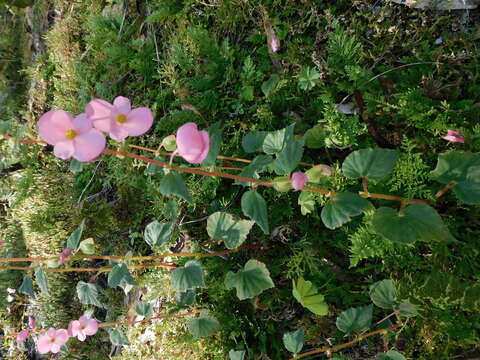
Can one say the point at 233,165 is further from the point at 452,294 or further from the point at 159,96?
the point at 452,294

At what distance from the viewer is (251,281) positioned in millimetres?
1479

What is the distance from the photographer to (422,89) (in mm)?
1588

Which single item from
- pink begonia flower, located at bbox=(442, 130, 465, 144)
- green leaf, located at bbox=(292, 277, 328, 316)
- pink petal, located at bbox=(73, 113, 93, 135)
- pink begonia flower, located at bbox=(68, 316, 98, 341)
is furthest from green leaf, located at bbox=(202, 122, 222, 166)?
pink begonia flower, located at bbox=(68, 316, 98, 341)

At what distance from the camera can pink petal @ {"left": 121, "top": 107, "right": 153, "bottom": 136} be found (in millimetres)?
1139

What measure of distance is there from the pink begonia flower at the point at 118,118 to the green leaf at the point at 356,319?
994mm

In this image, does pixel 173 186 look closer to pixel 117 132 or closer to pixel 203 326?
pixel 117 132

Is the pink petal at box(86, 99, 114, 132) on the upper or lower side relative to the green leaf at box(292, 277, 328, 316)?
upper

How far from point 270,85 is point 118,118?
96 centimetres

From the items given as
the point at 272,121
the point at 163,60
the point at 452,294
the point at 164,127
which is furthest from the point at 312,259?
the point at 163,60

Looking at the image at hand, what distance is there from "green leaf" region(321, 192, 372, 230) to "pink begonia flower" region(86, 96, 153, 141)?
25.6 inches

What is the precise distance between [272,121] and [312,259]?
2.43 feet

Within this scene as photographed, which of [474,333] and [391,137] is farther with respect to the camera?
[391,137]

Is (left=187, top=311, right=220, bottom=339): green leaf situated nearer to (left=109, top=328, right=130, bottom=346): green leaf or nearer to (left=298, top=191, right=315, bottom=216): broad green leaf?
(left=109, top=328, right=130, bottom=346): green leaf

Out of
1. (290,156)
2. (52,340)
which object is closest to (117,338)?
(52,340)
